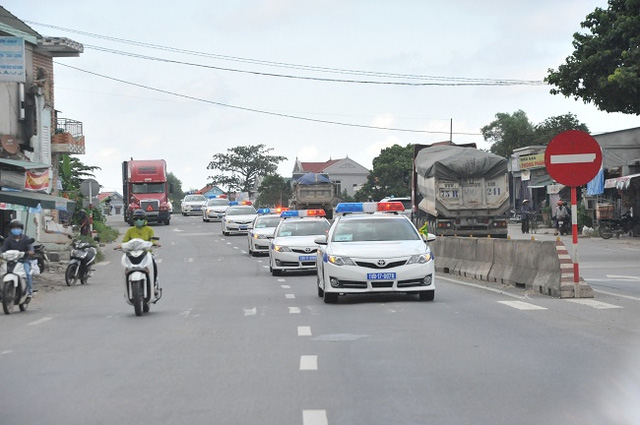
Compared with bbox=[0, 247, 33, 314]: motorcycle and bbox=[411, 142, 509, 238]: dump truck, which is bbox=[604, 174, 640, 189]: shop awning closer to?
bbox=[411, 142, 509, 238]: dump truck

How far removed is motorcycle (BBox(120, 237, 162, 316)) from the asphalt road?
1.13 ft

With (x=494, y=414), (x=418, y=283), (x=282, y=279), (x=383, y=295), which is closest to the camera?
(x=494, y=414)

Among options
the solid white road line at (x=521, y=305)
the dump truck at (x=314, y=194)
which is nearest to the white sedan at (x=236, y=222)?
the dump truck at (x=314, y=194)

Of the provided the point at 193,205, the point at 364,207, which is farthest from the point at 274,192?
the point at 364,207

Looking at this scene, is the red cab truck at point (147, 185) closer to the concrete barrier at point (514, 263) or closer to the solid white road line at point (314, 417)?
the concrete barrier at point (514, 263)

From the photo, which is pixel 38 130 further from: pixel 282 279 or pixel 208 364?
pixel 208 364

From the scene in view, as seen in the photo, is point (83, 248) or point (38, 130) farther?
point (38, 130)

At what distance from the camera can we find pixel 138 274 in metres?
15.5

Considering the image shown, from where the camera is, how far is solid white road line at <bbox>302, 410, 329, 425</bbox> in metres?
6.93

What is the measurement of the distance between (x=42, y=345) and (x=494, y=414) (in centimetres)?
668

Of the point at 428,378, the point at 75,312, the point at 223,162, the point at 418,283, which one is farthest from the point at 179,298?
the point at 223,162

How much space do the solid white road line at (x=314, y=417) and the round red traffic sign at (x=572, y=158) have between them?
10333 mm

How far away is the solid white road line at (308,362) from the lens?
9516mm

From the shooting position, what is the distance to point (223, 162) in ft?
543
